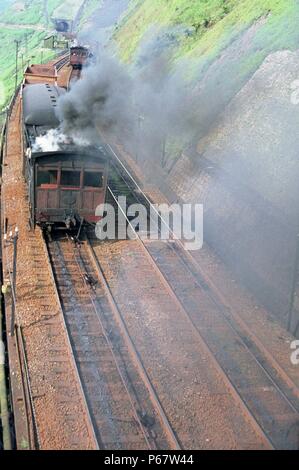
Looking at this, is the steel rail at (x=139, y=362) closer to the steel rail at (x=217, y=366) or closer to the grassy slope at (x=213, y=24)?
the steel rail at (x=217, y=366)

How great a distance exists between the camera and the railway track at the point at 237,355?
11.3 m

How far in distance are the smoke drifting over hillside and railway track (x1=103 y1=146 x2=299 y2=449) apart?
278 inches

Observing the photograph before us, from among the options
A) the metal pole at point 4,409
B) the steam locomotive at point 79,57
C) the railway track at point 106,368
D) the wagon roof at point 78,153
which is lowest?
the metal pole at point 4,409

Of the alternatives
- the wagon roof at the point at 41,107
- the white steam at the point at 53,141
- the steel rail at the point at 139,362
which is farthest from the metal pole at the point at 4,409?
the wagon roof at the point at 41,107

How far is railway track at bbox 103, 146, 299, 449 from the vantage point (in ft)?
37.1

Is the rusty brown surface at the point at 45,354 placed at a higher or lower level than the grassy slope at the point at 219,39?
lower

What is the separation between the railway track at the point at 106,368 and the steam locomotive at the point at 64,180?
5.79 feet

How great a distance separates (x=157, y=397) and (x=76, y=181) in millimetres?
8925

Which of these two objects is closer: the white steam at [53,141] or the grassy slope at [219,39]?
the white steam at [53,141]

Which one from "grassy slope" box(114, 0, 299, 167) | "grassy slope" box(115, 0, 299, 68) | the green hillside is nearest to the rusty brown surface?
"grassy slope" box(114, 0, 299, 167)

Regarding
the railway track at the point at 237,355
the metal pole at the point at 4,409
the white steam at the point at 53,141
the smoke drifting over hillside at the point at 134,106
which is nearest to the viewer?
the metal pole at the point at 4,409

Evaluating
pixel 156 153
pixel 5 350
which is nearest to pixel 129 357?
pixel 5 350

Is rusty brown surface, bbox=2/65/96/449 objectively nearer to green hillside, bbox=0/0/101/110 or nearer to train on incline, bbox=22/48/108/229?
train on incline, bbox=22/48/108/229

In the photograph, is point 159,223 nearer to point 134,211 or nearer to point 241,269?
point 134,211
